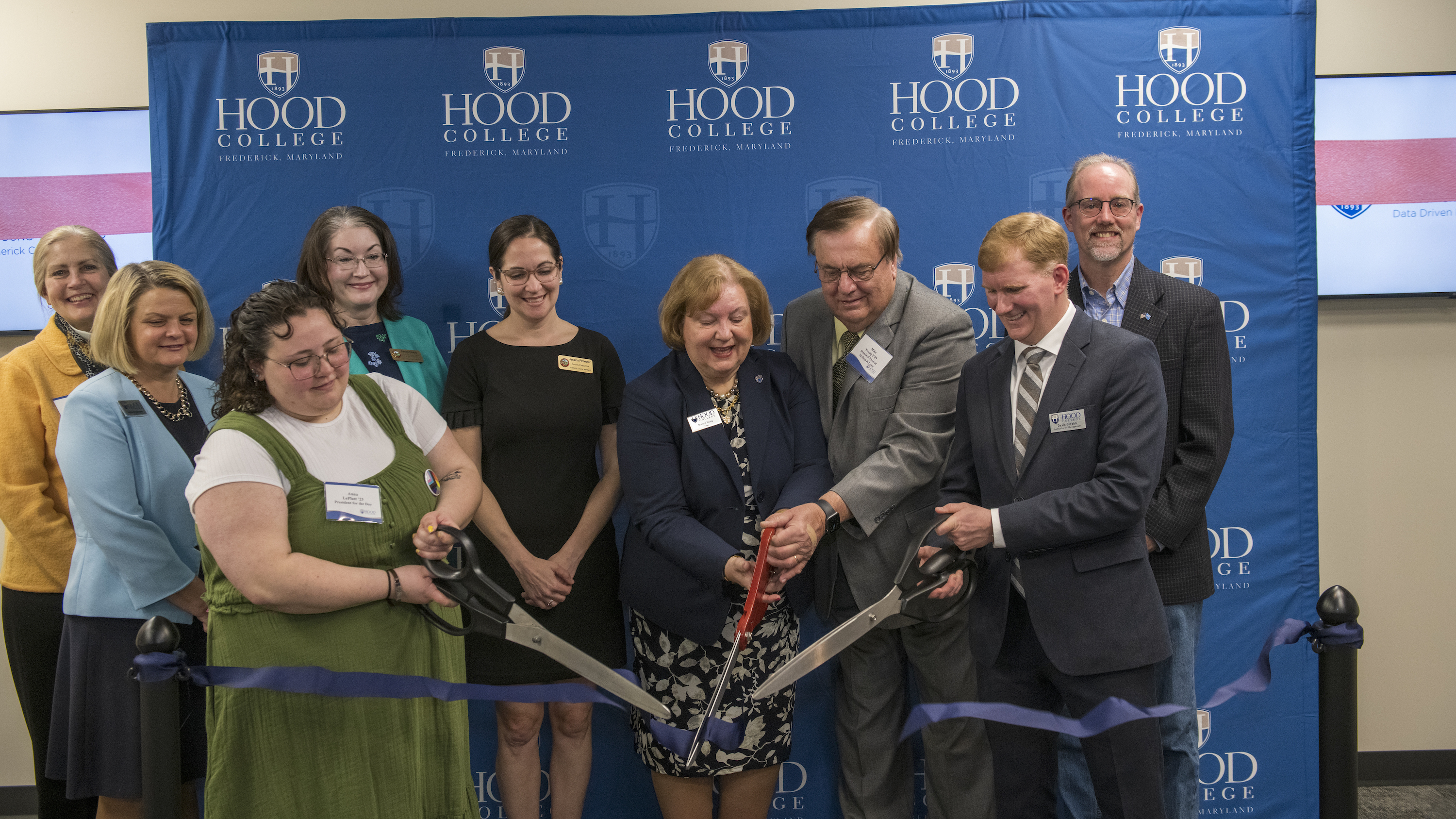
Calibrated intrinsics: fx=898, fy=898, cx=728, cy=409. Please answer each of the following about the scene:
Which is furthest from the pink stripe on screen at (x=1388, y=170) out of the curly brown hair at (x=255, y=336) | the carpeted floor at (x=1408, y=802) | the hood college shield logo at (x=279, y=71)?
the hood college shield logo at (x=279, y=71)

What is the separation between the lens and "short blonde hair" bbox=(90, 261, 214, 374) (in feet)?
7.32

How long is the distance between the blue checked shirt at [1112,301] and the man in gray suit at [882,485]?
1.21 ft

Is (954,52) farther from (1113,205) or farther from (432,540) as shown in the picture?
(432,540)

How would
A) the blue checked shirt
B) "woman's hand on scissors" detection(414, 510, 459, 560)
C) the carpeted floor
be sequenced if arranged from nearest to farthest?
"woman's hand on scissors" detection(414, 510, 459, 560) < the blue checked shirt < the carpeted floor

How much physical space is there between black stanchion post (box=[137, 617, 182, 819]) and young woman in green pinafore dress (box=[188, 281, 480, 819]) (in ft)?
0.23

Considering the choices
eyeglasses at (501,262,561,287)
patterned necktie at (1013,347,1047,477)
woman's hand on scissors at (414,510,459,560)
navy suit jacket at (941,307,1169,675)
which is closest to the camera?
woman's hand on scissors at (414,510,459,560)

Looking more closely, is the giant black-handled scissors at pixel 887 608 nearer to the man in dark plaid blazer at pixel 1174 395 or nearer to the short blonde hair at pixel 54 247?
the man in dark plaid blazer at pixel 1174 395

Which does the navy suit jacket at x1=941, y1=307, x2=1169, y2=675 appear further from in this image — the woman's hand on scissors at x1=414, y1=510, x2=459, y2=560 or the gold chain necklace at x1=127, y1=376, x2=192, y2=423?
the gold chain necklace at x1=127, y1=376, x2=192, y2=423

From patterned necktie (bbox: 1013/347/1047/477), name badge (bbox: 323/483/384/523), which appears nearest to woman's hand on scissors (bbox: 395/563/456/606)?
name badge (bbox: 323/483/384/523)

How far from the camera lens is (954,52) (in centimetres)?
307

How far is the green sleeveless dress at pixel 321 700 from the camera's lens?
1789 millimetres

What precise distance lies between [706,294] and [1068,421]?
91 cm

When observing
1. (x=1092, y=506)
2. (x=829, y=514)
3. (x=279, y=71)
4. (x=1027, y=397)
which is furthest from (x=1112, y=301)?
(x=279, y=71)

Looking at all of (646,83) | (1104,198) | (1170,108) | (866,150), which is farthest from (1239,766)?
(646,83)
